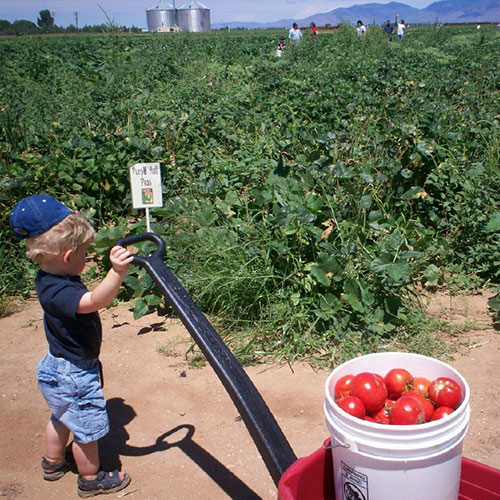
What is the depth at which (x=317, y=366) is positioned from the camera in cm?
340

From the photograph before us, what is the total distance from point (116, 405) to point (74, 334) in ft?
2.90

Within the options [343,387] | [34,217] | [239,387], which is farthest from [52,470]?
[343,387]

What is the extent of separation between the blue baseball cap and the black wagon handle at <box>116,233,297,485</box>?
533 mm

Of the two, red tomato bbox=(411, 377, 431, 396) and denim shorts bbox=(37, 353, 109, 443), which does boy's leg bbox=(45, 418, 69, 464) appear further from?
red tomato bbox=(411, 377, 431, 396)

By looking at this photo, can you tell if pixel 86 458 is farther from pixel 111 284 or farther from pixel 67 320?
pixel 111 284

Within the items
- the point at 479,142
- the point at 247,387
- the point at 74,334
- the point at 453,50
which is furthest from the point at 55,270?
the point at 453,50

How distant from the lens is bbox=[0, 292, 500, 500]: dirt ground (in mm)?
2635

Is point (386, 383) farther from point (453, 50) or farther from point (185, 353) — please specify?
point (453, 50)

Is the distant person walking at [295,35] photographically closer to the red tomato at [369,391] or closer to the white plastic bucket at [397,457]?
the red tomato at [369,391]

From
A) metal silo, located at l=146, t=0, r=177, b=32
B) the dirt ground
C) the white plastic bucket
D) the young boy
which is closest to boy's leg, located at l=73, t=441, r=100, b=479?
the young boy

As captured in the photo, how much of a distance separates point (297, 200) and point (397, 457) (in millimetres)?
2537

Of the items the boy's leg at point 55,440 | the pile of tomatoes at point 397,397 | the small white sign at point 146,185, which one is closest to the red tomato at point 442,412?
the pile of tomatoes at point 397,397

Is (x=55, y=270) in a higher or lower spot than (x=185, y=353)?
higher

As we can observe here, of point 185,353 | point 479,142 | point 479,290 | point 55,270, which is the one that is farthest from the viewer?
point 479,142
